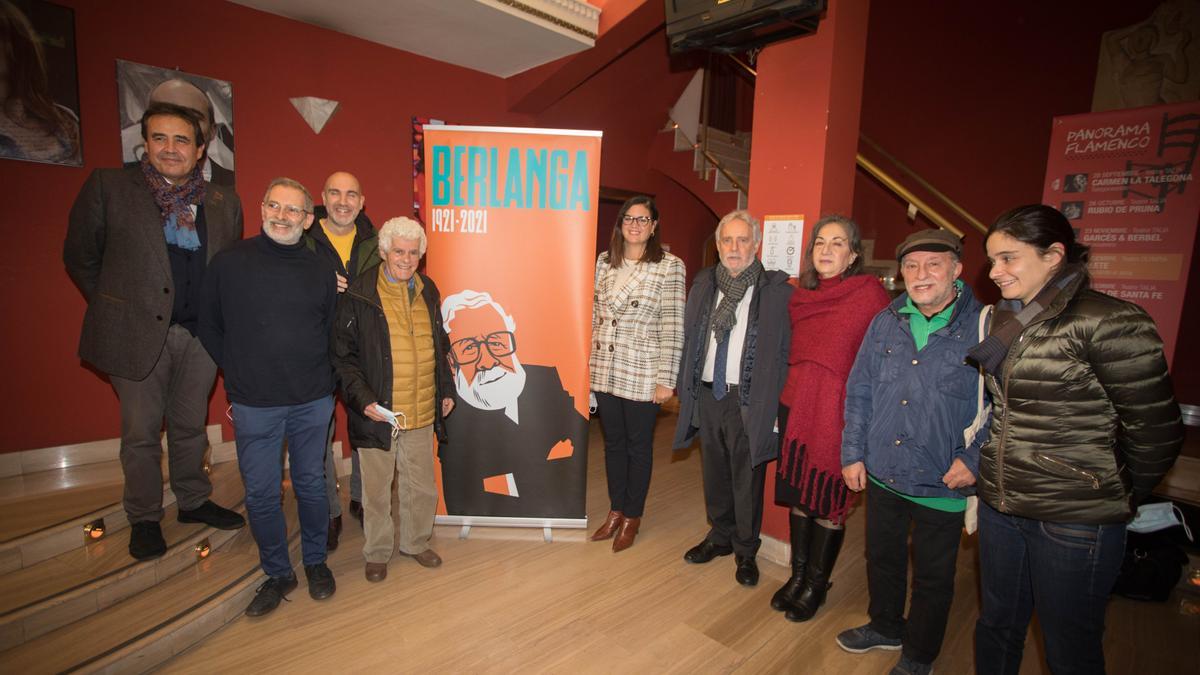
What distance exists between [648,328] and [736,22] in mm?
1585

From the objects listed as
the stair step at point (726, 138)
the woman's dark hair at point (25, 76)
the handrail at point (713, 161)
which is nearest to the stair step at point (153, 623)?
the woman's dark hair at point (25, 76)

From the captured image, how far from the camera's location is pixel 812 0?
2320 mm

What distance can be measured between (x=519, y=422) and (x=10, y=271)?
285 centimetres

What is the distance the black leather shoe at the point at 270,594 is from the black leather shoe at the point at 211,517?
38cm

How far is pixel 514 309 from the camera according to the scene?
9.25ft

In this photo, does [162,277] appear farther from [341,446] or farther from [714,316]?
[714,316]

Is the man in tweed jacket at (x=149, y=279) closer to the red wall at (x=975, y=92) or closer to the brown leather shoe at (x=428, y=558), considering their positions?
the brown leather shoe at (x=428, y=558)

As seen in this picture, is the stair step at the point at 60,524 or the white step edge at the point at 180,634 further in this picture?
the stair step at the point at 60,524

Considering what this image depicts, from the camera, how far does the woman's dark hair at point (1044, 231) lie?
4.69 feet

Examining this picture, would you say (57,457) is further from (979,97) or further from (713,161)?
(979,97)

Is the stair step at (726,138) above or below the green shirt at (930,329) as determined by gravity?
above

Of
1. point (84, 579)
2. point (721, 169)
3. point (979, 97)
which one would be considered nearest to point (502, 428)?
point (84, 579)

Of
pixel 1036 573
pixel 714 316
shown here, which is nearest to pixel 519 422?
pixel 714 316

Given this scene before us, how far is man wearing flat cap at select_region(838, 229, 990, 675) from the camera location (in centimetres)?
172
